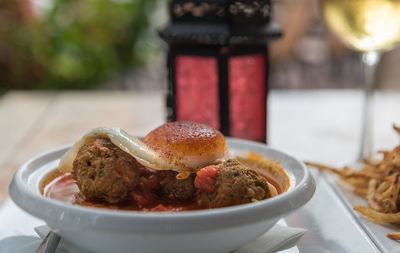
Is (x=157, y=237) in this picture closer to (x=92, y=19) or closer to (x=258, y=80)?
(x=258, y=80)

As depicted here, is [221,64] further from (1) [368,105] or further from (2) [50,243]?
(2) [50,243]

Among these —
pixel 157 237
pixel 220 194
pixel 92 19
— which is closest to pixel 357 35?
pixel 220 194

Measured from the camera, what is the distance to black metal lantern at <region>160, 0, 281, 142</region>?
5.86 feet

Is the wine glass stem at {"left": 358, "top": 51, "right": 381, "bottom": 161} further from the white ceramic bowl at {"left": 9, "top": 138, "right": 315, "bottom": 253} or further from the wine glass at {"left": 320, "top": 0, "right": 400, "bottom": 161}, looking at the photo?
the white ceramic bowl at {"left": 9, "top": 138, "right": 315, "bottom": 253}

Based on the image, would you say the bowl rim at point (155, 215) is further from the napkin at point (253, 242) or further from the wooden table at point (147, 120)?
Answer: the wooden table at point (147, 120)

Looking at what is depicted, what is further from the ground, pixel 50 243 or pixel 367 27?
pixel 367 27

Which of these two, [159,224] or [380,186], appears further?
[380,186]

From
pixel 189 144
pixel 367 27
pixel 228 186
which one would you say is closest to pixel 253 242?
pixel 228 186

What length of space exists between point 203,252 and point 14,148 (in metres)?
1.65

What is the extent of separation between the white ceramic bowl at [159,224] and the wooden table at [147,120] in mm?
973

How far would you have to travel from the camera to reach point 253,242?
1.25m

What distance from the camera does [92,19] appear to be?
17.5 feet

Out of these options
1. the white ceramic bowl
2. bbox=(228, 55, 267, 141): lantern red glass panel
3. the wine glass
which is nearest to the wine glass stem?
the wine glass

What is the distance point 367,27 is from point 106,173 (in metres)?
1.30
